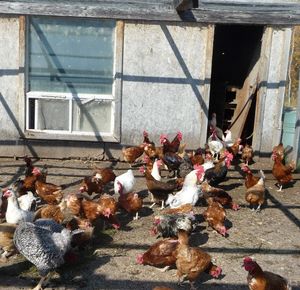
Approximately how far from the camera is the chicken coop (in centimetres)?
905

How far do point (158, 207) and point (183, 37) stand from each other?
376cm

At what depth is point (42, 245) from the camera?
4.76m

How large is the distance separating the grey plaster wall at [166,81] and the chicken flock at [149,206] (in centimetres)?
47

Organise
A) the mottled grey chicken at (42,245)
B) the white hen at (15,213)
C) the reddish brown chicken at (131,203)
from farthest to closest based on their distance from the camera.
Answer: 1. the reddish brown chicken at (131,203)
2. the white hen at (15,213)
3. the mottled grey chicken at (42,245)

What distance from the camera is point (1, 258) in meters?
5.32

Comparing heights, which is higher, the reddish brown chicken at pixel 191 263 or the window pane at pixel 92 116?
the window pane at pixel 92 116

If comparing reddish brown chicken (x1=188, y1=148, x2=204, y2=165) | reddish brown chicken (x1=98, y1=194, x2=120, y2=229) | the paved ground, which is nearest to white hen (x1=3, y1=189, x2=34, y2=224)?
the paved ground

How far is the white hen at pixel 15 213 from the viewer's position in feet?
18.5

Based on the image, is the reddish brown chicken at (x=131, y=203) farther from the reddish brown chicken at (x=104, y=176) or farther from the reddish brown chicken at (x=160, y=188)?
the reddish brown chicken at (x=104, y=176)

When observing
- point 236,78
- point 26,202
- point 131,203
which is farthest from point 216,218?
point 236,78

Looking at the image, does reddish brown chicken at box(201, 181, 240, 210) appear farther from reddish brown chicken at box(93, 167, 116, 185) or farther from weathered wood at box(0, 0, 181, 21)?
weathered wood at box(0, 0, 181, 21)

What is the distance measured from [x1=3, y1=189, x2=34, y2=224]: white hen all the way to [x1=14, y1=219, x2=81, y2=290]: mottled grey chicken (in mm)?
638

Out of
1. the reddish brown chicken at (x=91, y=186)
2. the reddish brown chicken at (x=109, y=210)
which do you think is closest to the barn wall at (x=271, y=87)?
the reddish brown chicken at (x=91, y=186)

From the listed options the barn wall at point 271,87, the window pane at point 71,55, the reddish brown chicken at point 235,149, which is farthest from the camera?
the reddish brown chicken at point 235,149
